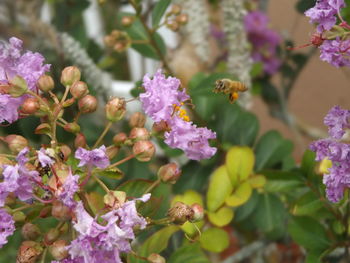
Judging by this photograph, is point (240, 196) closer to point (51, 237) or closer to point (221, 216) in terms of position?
point (221, 216)

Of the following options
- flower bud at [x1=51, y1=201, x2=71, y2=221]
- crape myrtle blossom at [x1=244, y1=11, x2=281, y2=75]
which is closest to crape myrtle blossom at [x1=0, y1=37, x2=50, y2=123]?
flower bud at [x1=51, y1=201, x2=71, y2=221]

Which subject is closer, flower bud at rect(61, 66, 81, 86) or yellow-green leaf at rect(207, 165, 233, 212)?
flower bud at rect(61, 66, 81, 86)

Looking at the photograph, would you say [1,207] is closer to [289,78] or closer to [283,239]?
[283,239]

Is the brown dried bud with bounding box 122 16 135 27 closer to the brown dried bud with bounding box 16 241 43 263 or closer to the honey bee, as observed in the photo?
the honey bee

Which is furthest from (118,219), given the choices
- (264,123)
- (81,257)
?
(264,123)

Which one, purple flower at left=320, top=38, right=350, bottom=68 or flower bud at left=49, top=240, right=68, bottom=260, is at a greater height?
purple flower at left=320, top=38, right=350, bottom=68

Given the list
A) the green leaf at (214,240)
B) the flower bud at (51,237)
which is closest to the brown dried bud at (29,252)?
the flower bud at (51,237)

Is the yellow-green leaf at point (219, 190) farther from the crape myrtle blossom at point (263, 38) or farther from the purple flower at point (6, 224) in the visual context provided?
the crape myrtle blossom at point (263, 38)
